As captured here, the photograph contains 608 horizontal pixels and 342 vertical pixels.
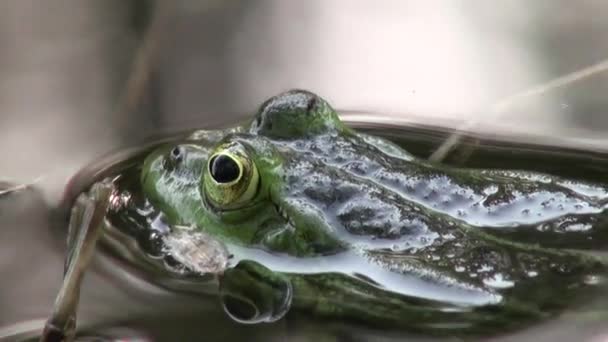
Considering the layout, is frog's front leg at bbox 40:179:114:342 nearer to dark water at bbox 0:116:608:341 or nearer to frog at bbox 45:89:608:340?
dark water at bbox 0:116:608:341

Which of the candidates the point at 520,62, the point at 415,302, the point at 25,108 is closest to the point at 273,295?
the point at 415,302

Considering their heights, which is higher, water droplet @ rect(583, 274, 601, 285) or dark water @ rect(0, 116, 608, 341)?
water droplet @ rect(583, 274, 601, 285)

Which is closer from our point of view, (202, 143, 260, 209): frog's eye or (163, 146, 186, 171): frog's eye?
(202, 143, 260, 209): frog's eye

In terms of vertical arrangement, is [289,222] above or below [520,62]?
below

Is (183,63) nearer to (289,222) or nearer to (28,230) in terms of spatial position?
(28,230)

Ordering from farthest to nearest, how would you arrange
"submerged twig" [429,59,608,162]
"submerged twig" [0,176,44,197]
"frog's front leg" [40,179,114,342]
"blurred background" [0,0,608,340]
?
"blurred background" [0,0,608,340]
"submerged twig" [429,59,608,162]
"submerged twig" [0,176,44,197]
"frog's front leg" [40,179,114,342]

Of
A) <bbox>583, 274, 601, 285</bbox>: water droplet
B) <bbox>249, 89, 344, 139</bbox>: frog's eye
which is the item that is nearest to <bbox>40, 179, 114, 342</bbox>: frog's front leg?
<bbox>249, 89, 344, 139</bbox>: frog's eye
